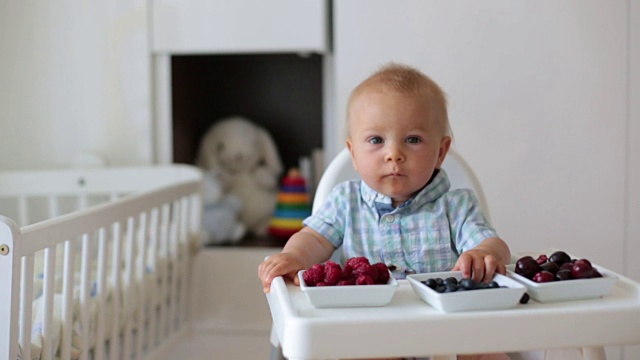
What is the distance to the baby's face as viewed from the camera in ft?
4.11

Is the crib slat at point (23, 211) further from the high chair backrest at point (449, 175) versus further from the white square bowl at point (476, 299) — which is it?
the white square bowl at point (476, 299)

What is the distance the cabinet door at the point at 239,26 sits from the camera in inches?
86.0

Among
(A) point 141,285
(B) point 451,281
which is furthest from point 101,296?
(B) point 451,281

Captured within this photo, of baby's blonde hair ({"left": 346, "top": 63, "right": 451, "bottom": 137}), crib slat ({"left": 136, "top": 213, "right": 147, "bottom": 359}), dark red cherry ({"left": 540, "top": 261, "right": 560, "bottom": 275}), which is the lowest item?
crib slat ({"left": 136, "top": 213, "right": 147, "bottom": 359})

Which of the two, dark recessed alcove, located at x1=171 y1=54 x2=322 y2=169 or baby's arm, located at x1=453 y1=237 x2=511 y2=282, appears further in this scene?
dark recessed alcove, located at x1=171 y1=54 x2=322 y2=169

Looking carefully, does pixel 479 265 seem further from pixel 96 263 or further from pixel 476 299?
pixel 96 263

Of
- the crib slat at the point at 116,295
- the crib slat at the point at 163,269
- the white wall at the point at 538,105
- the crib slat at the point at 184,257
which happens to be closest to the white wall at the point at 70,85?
the crib slat at the point at 184,257

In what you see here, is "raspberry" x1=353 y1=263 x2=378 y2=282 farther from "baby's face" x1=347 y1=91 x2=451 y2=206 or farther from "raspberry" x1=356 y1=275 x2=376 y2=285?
"baby's face" x1=347 y1=91 x2=451 y2=206

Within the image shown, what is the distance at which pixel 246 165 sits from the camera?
257cm

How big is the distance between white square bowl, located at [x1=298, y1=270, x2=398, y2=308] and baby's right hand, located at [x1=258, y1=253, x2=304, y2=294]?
136 millimetres

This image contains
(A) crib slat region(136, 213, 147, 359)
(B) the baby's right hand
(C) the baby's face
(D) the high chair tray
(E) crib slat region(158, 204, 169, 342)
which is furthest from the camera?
(E) crib slat region(158, 204, 169, 342)

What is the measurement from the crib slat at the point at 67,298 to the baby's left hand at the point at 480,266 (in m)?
0.69

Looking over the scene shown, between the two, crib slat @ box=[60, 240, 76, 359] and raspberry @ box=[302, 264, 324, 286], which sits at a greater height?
raspberry @ box=[302, 264, 324, 286]

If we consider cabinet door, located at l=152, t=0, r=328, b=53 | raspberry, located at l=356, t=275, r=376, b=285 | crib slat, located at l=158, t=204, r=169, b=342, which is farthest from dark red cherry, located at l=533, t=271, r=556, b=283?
cabinet door, located at l=152, t=0, r=328, b=53
